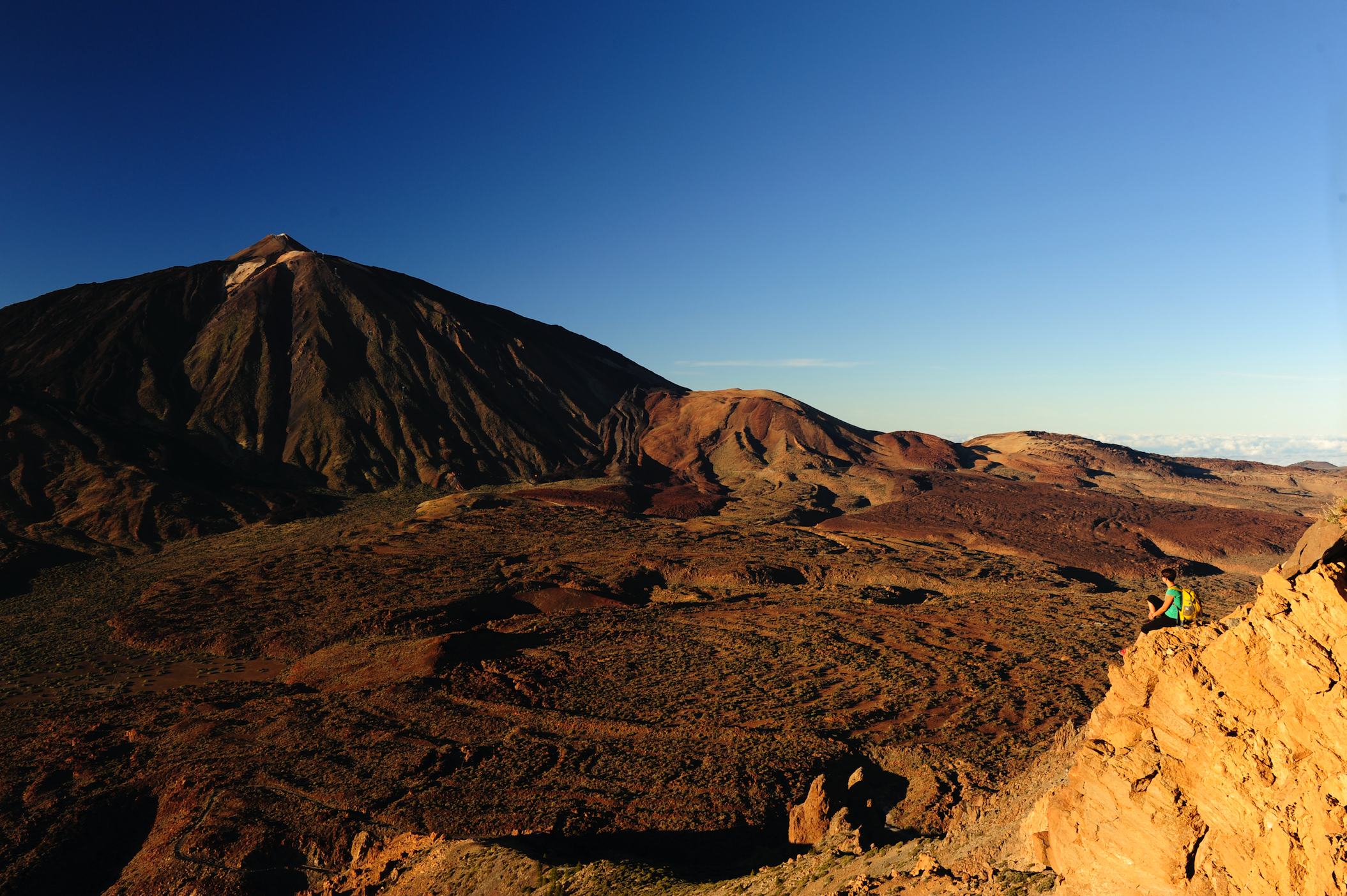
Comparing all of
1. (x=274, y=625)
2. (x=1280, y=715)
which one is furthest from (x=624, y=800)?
(x=274, y=625)

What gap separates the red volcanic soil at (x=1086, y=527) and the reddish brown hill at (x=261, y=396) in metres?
33.7

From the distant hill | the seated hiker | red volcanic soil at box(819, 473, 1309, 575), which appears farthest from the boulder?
the distant hill

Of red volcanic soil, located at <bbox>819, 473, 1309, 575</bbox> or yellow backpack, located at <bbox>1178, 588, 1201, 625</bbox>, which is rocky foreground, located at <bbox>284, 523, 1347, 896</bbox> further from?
red volcanic soil, located at <bbox>819, 473, 1309, 575</bbox>

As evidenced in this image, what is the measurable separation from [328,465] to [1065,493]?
60.6 meters

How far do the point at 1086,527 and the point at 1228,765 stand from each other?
4593 centimetres

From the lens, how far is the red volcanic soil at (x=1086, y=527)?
4041 cm

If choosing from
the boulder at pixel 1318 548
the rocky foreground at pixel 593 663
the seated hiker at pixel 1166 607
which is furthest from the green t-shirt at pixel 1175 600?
the boulder at pixel 1318 548

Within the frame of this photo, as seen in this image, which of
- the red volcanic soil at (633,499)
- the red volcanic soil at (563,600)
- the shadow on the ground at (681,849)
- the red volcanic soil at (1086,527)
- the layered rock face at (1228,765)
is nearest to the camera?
the layered rock face at (1228,765)

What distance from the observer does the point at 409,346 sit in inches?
2945

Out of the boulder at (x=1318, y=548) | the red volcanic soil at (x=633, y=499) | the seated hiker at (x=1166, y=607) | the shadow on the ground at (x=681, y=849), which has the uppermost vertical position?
the boulder at (x=1318, y=548)

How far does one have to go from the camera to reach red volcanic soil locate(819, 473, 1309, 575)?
133 ft

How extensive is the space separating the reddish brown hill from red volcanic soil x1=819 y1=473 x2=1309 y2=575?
110ft

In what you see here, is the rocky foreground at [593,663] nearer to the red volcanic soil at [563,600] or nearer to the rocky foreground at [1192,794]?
the rocky foreground at [1192,794]

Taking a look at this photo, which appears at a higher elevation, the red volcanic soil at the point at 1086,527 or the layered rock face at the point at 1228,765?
the layered rock face at the point at 1228,765
